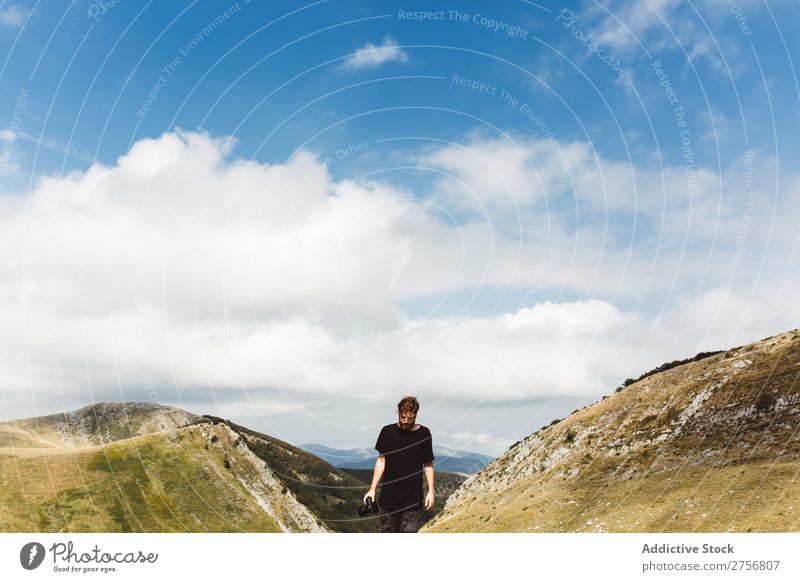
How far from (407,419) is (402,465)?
39.5 inches

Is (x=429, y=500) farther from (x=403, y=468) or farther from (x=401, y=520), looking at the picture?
(x=403, y=468)

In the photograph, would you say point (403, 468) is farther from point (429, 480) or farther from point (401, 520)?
point (401, 520)

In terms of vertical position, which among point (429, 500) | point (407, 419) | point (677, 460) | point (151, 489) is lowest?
point (677, 460)

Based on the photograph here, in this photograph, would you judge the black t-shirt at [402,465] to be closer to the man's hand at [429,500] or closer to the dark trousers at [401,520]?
the dark trousers at [401,520]

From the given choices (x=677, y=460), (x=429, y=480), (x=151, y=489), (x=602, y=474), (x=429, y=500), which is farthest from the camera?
(x=151, y=489)

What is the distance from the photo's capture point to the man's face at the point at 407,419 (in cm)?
1292

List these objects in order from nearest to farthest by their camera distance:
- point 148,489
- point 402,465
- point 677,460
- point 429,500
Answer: point 402,465, point 429,500, point 677,460, point 148,489

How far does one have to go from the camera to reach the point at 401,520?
12.9m

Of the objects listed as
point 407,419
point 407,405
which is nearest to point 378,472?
point 407,419

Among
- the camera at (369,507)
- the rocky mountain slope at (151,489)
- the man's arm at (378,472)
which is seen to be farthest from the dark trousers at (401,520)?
the rocky mountain slope at (151,489)

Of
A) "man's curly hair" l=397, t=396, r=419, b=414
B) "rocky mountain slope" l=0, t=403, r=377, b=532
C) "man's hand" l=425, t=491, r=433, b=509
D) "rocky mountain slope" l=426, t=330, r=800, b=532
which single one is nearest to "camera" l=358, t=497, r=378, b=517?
"man's hand" l=425, t=491, r=433, b=509

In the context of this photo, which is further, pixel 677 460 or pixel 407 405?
pixel 677 460

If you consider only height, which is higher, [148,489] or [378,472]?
[148,489]

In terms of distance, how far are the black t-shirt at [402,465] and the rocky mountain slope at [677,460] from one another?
43.6 m
